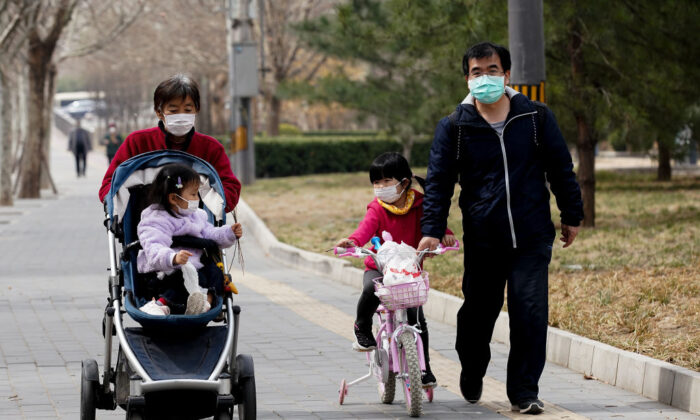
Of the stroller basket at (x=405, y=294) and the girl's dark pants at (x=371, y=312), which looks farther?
the girl's dark pants at (x=371, y=312)

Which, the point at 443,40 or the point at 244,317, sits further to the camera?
the point at 443,40

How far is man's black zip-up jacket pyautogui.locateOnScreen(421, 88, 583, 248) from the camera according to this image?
631cm

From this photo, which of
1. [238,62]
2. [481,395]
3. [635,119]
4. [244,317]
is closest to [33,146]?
[238,62]

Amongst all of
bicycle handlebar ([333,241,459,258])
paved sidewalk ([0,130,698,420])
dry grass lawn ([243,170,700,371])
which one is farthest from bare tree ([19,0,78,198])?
bicycle handlebar ([333,241,459,258])

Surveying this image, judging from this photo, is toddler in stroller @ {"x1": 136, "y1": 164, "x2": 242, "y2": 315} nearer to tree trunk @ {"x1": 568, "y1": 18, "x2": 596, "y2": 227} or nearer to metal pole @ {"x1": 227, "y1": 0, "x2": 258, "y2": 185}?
tree trunk @ {"x1": 568, "y1": 18, "x2": 596, "y2": 227}

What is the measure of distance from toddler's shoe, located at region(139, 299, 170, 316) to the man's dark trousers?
1761mm

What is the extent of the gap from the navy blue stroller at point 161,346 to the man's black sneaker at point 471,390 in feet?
4.77

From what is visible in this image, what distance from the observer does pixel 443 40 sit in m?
16.2

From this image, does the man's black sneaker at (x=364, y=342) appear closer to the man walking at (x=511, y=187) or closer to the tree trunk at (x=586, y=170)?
the man walking at (x=511, y=187)

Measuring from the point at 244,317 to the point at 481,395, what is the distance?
3.68 meters

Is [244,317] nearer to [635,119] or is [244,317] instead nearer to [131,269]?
[131,269]

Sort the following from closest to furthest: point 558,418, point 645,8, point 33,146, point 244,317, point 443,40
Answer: point 558,418 → point 244,317 → point 645,8 → point 443,40 → point 33,146

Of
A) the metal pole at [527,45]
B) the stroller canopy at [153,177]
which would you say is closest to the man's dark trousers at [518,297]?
the stroller canopy at [153,177]

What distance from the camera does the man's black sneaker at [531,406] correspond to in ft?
20.7
